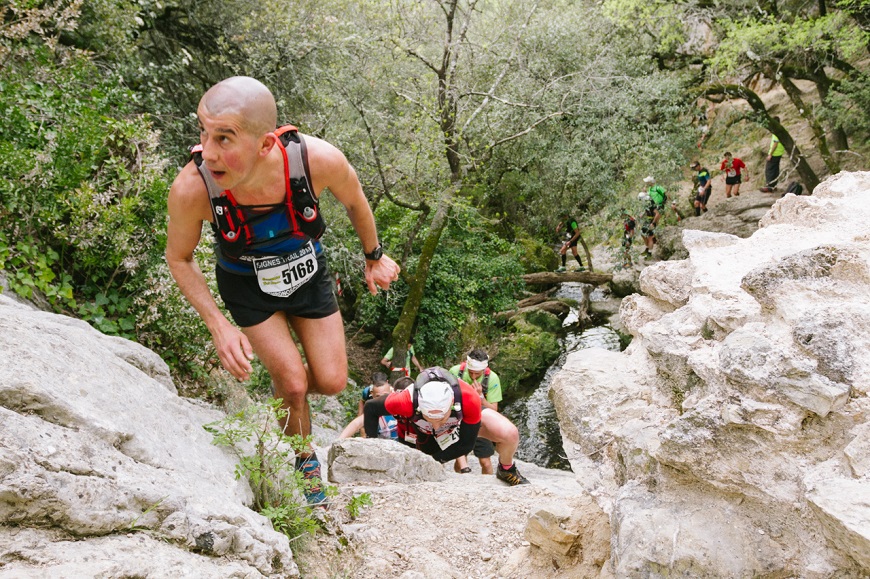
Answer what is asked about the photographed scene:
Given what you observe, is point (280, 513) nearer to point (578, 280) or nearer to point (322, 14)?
point (322, 14)

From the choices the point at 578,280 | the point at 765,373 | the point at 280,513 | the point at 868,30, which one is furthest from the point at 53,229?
the point at 868,30

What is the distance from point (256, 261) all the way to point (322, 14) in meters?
8.68

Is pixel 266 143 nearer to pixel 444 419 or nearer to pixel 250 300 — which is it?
pixel 250 300

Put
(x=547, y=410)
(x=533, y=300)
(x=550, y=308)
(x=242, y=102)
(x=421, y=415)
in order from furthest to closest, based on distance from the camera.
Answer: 1. (x=533, y=300)
2. (x=550, y=308)
3. (x=547, y=410)
4. (x=421, y=415)
5. (x=242, y=102)

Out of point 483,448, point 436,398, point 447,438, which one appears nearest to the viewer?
point 436,398

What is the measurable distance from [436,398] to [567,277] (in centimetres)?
1101

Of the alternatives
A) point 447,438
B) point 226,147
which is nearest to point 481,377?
point 447,438

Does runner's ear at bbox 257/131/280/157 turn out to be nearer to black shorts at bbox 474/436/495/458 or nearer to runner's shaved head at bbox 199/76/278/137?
runner's shaved head at bbox 199/76/278/137

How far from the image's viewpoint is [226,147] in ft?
8.27

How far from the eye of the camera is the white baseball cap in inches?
200

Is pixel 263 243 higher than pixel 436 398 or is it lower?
higher

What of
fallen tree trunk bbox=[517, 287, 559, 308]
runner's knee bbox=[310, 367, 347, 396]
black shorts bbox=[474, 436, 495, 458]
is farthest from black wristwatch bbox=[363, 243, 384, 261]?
fallen tree trunk bbox=[517, 287, 559, 308]

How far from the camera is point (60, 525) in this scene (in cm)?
197

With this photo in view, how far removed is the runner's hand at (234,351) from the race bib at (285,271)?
0.32 metres
